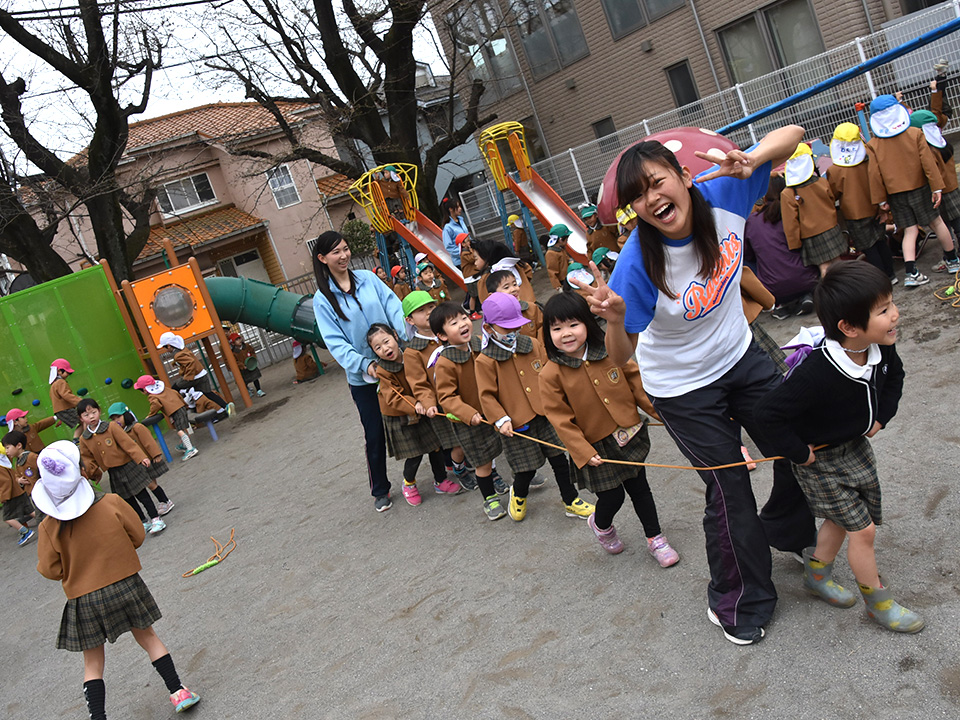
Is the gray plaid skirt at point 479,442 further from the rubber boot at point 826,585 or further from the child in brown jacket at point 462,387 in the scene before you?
the rubber boot at point 826,585

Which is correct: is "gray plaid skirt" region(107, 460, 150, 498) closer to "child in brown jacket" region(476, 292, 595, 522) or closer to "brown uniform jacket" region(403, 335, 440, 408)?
"brown uniform jacket" region(403, 335, 440, 408)

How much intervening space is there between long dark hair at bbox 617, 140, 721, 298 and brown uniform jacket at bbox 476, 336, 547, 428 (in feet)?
6.19

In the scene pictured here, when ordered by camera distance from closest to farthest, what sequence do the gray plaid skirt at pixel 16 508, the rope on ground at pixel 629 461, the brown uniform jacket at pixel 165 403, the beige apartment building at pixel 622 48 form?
the rope on ground at pixel 629 461 → the gray plaid skirt at pixel 16 508 → the brown uniform jacket at pixel 165 403 → the beige apartment building at pixel 622 48

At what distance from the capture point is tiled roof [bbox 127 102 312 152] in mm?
28445

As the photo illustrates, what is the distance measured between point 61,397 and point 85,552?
24.0ft

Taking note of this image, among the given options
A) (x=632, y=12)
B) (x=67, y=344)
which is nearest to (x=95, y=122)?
(x=67, y=344)

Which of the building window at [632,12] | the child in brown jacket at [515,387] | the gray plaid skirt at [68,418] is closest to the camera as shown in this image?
the child in brown jacket at [515,387]

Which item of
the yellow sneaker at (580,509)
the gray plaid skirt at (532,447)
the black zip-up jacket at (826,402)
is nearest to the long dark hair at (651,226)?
the black zip-up jacket at (826,402)

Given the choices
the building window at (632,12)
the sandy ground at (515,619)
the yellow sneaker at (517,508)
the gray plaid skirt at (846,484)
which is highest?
the building window at (632,12)

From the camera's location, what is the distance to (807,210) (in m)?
6.93

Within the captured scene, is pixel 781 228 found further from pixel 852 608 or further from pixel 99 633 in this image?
pixel 99 633

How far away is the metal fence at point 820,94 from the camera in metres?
10.9

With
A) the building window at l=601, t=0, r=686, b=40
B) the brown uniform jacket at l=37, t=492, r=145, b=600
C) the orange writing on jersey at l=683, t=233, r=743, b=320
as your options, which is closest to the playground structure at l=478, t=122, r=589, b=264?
the building window at l=601, t=0, r=686, b=40

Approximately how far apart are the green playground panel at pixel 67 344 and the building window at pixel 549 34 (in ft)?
39.8
